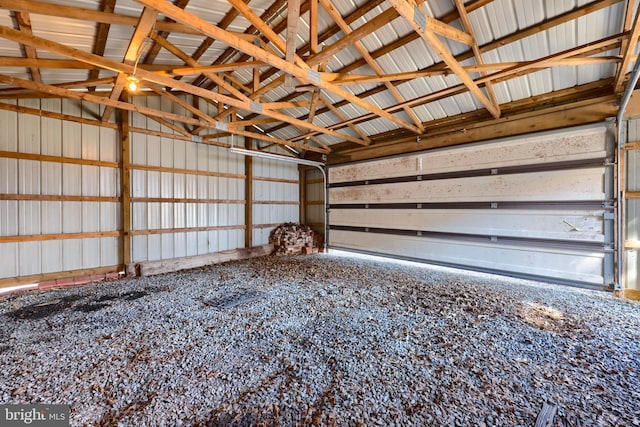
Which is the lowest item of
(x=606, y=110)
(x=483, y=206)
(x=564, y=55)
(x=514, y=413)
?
(x=514, y=413)

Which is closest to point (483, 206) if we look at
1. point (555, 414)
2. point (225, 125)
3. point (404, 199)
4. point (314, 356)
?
point (404, 199)

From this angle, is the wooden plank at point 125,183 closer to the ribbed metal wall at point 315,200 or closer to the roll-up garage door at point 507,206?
the ribbed metal wall at point 315,200

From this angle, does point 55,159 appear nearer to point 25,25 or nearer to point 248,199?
point 25,25

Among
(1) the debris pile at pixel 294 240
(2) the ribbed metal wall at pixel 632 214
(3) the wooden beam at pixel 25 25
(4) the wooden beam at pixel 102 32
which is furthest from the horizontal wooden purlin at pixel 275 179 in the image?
(2) the ribbed metal wall at pixel 632 214

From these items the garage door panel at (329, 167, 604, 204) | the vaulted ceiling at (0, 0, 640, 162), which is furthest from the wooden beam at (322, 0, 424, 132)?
the garage door panel at (329, 167, 604, 204)

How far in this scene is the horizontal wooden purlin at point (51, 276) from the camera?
3.99 meters

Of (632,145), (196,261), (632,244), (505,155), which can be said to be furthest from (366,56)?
(196,261)

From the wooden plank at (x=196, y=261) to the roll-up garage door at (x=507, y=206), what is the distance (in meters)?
3.09

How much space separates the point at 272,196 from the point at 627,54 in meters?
6.88

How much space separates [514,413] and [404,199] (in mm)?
4616

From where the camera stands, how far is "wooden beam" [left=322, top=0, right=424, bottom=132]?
3.12 metres

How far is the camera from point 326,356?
2.16 metres

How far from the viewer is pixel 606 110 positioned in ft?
11.8

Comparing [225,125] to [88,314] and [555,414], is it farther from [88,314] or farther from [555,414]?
[555,414]
